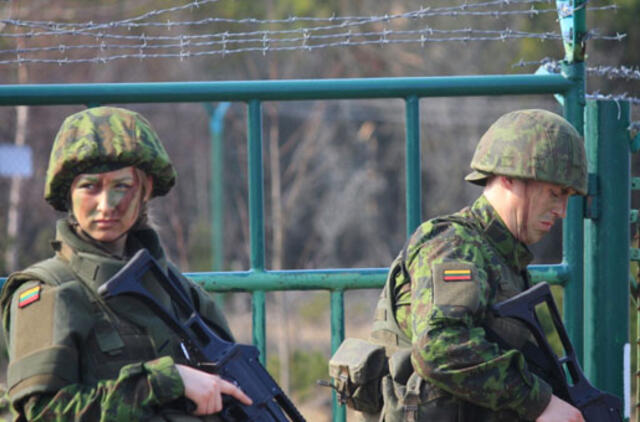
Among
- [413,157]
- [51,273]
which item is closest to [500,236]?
[413,157]

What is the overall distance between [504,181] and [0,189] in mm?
10644

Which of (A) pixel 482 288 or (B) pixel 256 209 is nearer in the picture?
(A) pixel 482 288

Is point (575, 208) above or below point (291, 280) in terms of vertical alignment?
above

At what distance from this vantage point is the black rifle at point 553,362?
321 centimetres

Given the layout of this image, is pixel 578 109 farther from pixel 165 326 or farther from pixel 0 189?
pixel 0 189

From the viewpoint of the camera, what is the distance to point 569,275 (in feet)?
13.4

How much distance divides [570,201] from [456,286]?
1.13 metres

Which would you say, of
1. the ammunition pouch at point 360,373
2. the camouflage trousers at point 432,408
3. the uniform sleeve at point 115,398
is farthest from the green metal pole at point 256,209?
the uniform sleeve at point 115,398

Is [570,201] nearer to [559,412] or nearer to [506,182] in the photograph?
[506,182]

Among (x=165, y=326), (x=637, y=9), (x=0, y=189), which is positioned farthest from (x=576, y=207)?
(x=0, y=189)

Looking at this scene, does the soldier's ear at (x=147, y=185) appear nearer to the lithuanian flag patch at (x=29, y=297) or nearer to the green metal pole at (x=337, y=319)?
the lithuanian flag patch at (x=29, y=297)

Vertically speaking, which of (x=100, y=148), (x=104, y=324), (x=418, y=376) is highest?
(x=100, y=148)

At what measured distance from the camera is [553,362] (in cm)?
332

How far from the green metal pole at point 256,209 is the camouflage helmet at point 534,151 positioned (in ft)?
2.70
